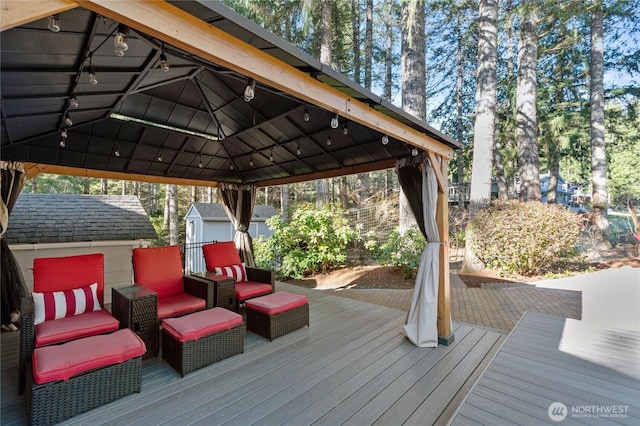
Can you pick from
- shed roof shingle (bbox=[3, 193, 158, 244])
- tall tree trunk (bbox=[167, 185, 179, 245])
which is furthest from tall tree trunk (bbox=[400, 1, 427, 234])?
tall tree trunk (bbox=[167, 185, 179, 245])

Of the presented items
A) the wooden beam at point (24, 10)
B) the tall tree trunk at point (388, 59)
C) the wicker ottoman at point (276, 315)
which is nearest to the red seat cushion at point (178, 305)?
the wicker ottoman at point (276, 315)

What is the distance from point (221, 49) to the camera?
1.67 metres

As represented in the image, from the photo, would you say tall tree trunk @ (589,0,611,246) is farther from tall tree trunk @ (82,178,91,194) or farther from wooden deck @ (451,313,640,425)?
tall tree trunk @ (82,178,91,194)

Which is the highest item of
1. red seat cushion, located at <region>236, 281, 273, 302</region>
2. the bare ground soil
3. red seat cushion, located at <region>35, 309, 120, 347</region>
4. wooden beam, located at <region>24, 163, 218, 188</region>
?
wooden beam, located at <region>24, 163, 218, 188</region>

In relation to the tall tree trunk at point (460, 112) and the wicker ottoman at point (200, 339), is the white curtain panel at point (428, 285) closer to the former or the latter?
A: the wicker ottoman at point (200, 339)

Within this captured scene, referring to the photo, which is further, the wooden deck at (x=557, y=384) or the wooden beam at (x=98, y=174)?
the wooden beam at (x=98, y=174)

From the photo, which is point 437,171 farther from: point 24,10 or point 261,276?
point 24,10

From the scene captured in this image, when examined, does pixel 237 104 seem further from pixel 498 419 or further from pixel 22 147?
pixel 498 419

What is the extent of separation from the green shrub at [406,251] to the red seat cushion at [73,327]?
5.55m

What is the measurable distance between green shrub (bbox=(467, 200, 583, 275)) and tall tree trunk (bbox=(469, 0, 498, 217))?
0.78 metres

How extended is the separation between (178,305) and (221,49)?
9.62ft

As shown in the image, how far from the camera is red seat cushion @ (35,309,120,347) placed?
245 centimetres

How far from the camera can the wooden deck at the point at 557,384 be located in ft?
6.24

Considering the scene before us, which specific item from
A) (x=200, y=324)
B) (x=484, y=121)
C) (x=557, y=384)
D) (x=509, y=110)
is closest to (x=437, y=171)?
(x=557, y=384)
